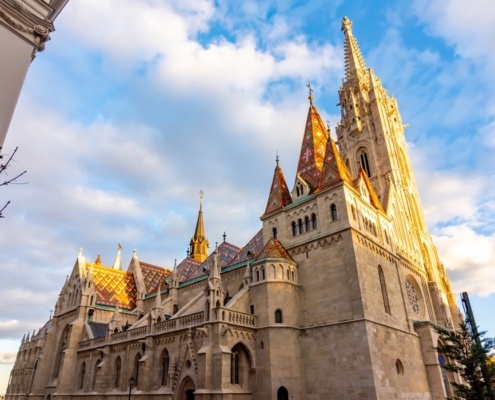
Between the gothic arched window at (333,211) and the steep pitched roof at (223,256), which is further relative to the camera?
the steep pitched roof at (223,256)

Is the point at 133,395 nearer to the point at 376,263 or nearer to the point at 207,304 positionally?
the point at 207,304

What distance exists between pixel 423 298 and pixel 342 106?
23827mm

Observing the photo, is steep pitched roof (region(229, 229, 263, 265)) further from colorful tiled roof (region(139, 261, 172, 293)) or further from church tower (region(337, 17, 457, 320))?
colorful tiled roof (region(139, 261, 172, 293))

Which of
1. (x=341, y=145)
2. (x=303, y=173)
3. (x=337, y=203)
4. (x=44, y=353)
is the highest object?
(x=341, y=145)

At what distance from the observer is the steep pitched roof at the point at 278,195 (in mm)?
28142

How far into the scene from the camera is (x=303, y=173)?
29219 mm

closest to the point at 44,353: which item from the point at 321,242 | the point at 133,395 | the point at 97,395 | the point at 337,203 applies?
the point at 97,395

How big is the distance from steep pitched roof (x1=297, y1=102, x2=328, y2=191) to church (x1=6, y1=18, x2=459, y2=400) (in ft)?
0.39

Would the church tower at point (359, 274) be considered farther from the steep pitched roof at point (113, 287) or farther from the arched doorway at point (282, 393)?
the steep pitched roof at point (113, 287)

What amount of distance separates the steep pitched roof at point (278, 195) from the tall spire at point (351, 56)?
70.9 feet

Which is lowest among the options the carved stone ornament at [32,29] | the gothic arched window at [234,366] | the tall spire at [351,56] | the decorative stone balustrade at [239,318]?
the gothic arched window at [234,366]

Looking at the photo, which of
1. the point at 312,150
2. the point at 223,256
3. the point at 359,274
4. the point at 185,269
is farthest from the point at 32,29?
the point at 185,269

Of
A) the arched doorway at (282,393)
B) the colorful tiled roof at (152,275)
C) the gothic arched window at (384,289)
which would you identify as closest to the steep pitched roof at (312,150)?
the gothic arched window at (384,289)

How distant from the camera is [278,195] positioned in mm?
28625
